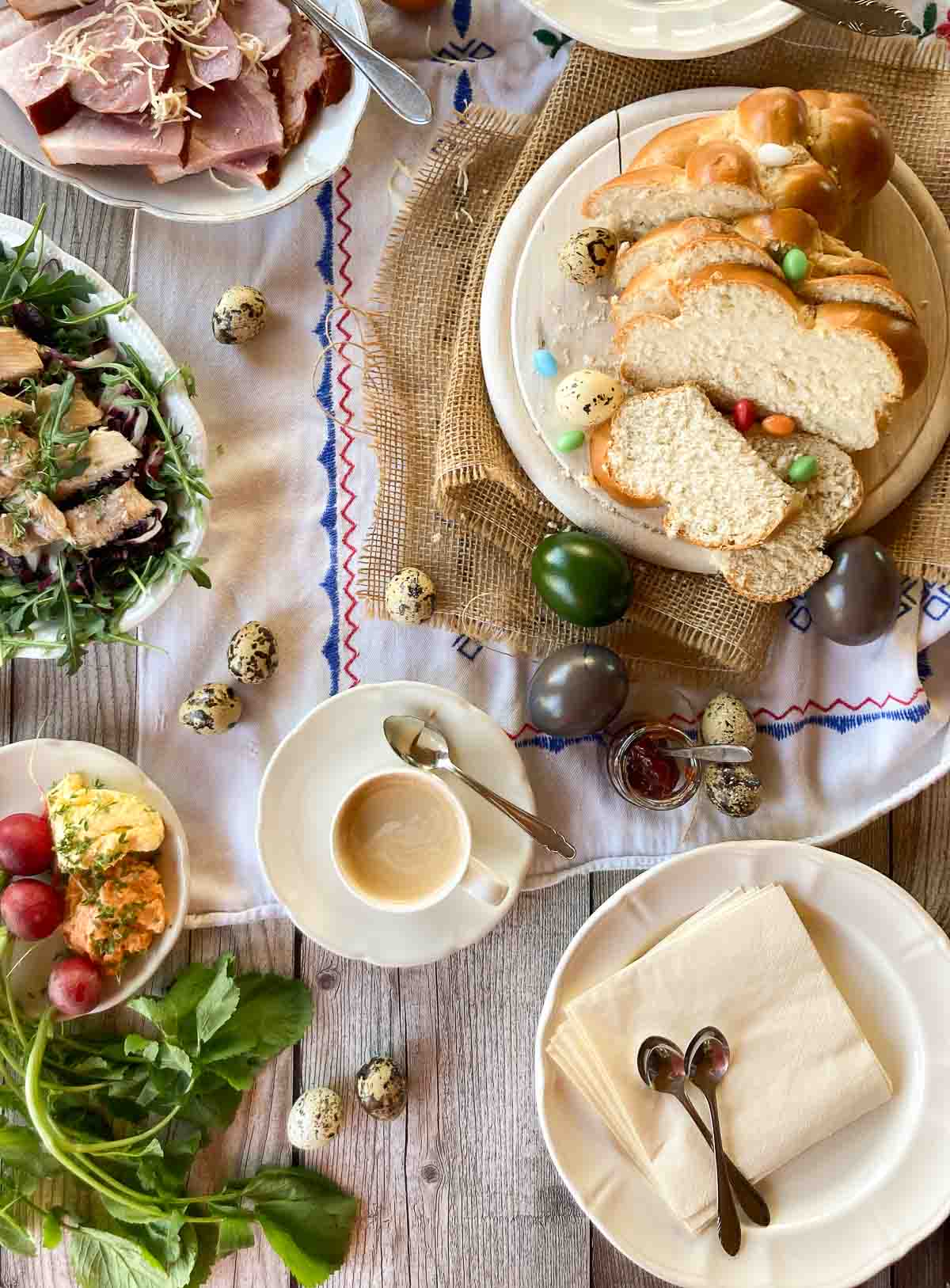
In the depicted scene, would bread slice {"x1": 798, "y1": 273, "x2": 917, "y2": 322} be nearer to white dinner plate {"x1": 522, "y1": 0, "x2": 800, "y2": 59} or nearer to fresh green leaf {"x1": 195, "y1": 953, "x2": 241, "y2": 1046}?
white dinner plate {"x1": 522, "y1": 0, "x2": 800, "y2": 59}

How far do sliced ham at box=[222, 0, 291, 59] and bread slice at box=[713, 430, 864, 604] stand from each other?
1.02 metres

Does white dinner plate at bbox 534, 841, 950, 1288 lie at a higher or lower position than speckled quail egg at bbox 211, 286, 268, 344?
→ lower

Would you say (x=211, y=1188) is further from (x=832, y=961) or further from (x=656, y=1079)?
(x=832, y=961)

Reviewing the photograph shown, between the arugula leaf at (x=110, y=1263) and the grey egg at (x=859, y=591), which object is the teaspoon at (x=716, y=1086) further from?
the arugula leaf at (x=110, y=1263)

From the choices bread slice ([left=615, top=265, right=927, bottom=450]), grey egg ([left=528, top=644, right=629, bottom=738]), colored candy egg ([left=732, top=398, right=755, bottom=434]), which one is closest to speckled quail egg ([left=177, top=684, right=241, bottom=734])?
grey egg ([left=528, top=644, right=629, bottom=738])

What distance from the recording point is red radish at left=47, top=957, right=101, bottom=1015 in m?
1.66

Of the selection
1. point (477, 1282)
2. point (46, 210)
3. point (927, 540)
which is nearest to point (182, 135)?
point (46, 210)

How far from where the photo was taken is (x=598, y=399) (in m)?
1.61

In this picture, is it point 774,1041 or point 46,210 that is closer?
point 774,1041

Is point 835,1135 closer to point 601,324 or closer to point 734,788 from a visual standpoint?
point 734,788

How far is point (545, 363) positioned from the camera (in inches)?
64.7

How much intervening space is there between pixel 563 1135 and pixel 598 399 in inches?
47.7

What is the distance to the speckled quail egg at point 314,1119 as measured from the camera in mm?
1803

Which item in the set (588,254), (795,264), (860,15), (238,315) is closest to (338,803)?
(238,315)
